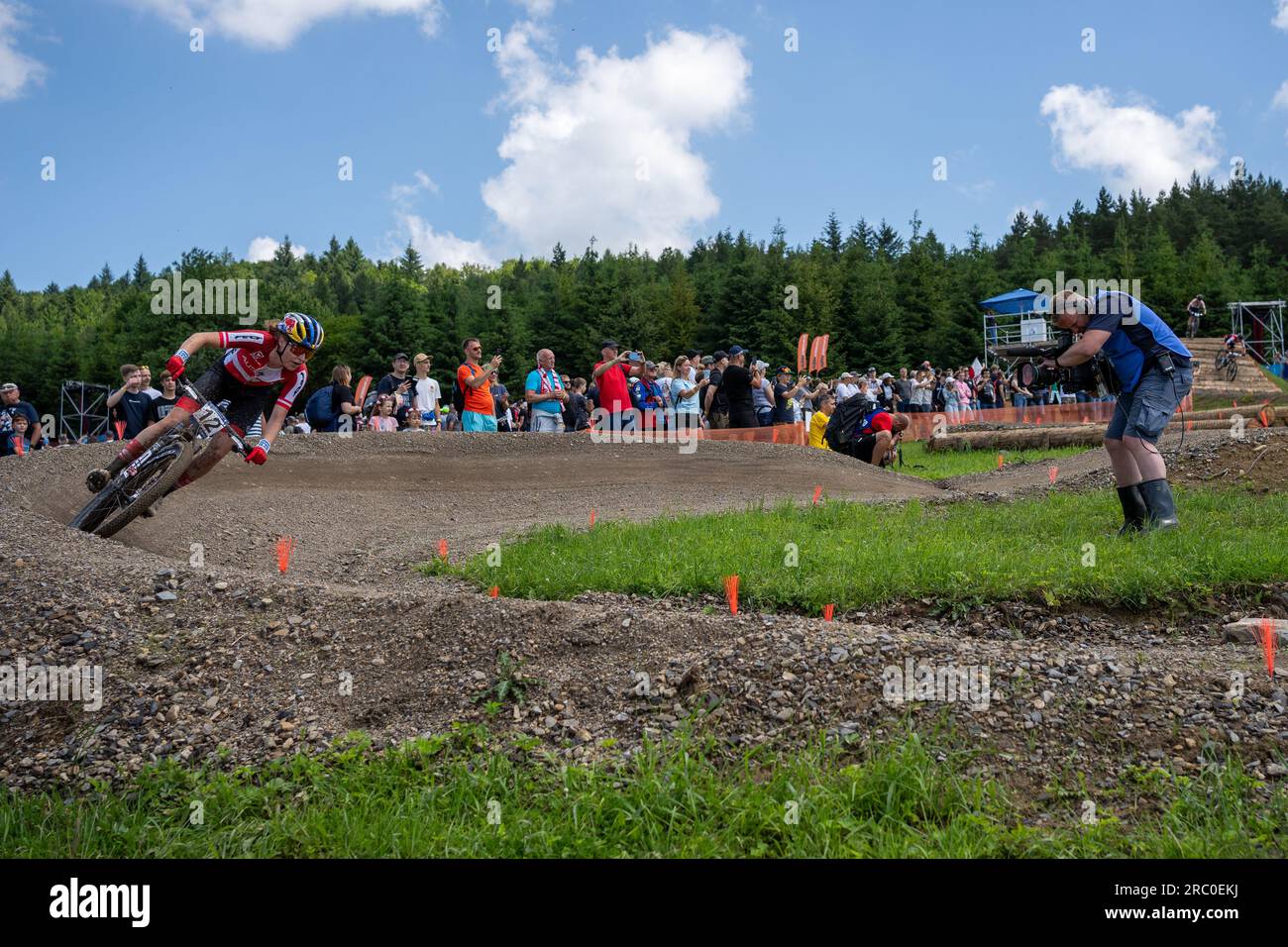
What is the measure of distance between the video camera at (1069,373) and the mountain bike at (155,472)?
821 cm

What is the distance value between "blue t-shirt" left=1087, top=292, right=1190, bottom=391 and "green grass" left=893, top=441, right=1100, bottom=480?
930 cm

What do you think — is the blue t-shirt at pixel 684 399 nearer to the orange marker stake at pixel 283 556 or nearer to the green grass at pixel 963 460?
the green grass at pixel 963 460

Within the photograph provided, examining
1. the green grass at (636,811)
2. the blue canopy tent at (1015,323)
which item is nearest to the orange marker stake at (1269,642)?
the green grass at (636,811)

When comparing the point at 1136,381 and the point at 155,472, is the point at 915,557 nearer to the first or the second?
the point at 1136,381

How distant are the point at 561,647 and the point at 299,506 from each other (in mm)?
8821

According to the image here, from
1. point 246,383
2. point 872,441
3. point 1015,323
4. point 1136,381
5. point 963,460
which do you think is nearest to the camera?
point 1136,381

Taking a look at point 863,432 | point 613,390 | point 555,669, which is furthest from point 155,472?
point 863,432

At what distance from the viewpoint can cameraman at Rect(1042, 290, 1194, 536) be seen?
9656 millimetres

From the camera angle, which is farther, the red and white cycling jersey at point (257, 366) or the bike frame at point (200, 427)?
the red and white cycling jersey at point (257, 366)

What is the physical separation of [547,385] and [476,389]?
1.43m

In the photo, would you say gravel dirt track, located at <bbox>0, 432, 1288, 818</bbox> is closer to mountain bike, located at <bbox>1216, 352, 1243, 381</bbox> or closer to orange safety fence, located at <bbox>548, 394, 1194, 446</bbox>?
orange safety fence, located at <bbox>548, 394, 1194, 446</bbox>

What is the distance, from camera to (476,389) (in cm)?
1734

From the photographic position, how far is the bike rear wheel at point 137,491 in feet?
34.6
